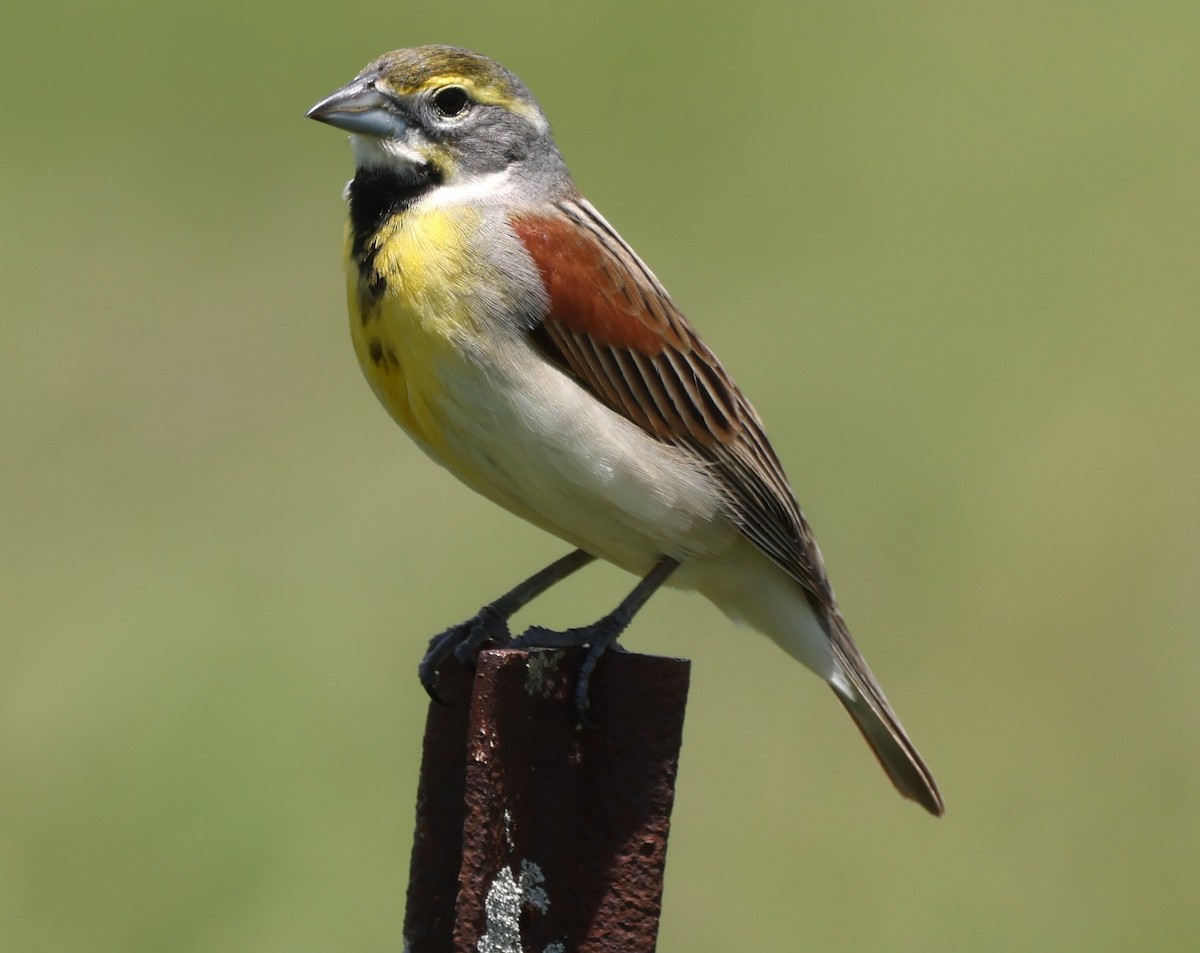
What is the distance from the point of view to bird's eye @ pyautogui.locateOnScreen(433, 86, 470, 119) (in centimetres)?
442

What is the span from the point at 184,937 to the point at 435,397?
106 inches

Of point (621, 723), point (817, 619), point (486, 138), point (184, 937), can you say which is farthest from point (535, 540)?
point (621, 723)

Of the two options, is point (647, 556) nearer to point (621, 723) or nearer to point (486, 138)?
point (486, 138)

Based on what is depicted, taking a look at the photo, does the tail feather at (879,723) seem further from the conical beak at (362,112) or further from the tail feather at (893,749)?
the conical beak at (362,112)

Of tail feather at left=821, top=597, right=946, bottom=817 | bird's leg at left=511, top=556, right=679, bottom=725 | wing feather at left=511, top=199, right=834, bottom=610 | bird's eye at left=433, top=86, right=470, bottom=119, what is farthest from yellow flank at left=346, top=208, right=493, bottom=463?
tail feather at left=821, top=597, right=946, bottom=817

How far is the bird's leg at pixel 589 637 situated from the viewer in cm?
306

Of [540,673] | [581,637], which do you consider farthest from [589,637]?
[540,673]

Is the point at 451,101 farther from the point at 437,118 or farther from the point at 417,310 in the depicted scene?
the point at 417,310

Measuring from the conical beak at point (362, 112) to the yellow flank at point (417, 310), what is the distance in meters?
0.23

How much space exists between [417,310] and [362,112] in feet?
1.80

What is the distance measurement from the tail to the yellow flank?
4.31 ft

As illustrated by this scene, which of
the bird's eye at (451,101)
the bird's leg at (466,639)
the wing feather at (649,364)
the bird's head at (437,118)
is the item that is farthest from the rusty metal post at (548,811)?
the bird's eye at (451,101)

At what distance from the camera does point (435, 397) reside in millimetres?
4039

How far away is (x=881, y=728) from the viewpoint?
4.98 metres
